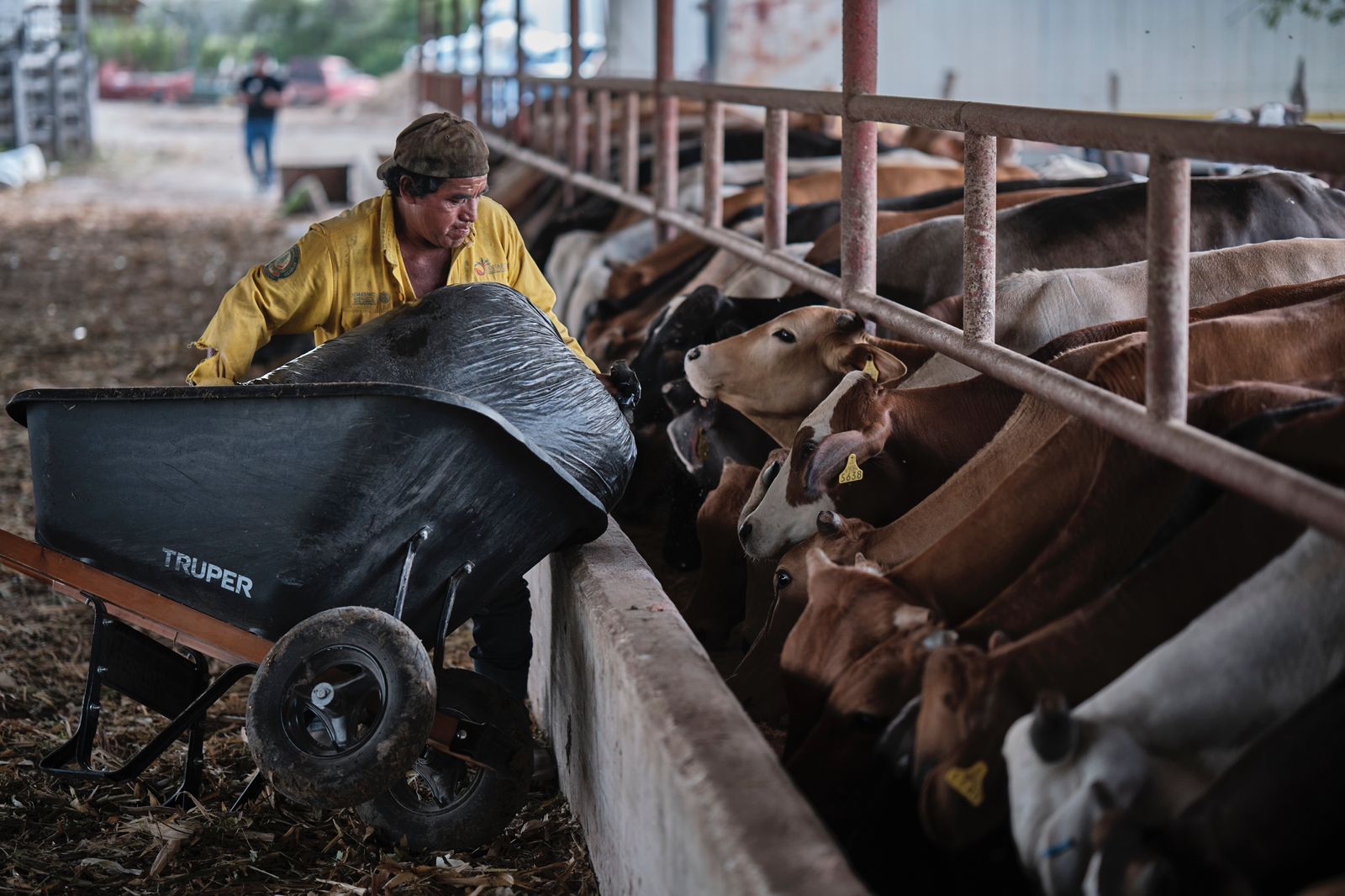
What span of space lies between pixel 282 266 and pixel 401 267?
0.95ft

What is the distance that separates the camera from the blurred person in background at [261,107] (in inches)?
761

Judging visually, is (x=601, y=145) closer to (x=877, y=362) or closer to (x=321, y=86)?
(x=877, y=362)

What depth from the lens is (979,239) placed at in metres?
3.29

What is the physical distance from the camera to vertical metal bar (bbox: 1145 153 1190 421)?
2.35 metres

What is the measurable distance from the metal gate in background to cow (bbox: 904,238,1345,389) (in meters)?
0.36

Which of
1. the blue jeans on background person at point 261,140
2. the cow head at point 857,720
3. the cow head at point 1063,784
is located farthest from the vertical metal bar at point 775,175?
the blue jeans on background person at point 261,140

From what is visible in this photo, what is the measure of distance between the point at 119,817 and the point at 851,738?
184 centimetres

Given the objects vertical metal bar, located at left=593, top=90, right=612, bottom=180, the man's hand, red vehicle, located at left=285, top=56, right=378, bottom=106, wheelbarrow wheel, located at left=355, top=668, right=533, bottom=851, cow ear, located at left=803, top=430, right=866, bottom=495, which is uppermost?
red vehicle, located at left=285, top=56, right=378, bottom=106

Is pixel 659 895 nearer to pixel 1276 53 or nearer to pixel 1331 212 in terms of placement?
pixel 1331 212

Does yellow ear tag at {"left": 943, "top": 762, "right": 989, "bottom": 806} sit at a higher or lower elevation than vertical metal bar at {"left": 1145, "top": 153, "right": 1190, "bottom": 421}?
lower

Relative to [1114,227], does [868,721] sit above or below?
below

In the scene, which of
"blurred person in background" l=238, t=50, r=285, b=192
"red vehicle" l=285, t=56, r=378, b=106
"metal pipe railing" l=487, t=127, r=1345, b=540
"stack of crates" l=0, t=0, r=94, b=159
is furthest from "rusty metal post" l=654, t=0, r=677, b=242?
"red vehicle" l=285, t=56, r=378, b=106

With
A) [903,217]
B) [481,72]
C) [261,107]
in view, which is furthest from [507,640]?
[261,107]

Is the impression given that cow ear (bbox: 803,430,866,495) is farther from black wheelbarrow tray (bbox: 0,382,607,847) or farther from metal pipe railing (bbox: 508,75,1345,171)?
metal pipe railing (bbox: 508,75,1345,171)
